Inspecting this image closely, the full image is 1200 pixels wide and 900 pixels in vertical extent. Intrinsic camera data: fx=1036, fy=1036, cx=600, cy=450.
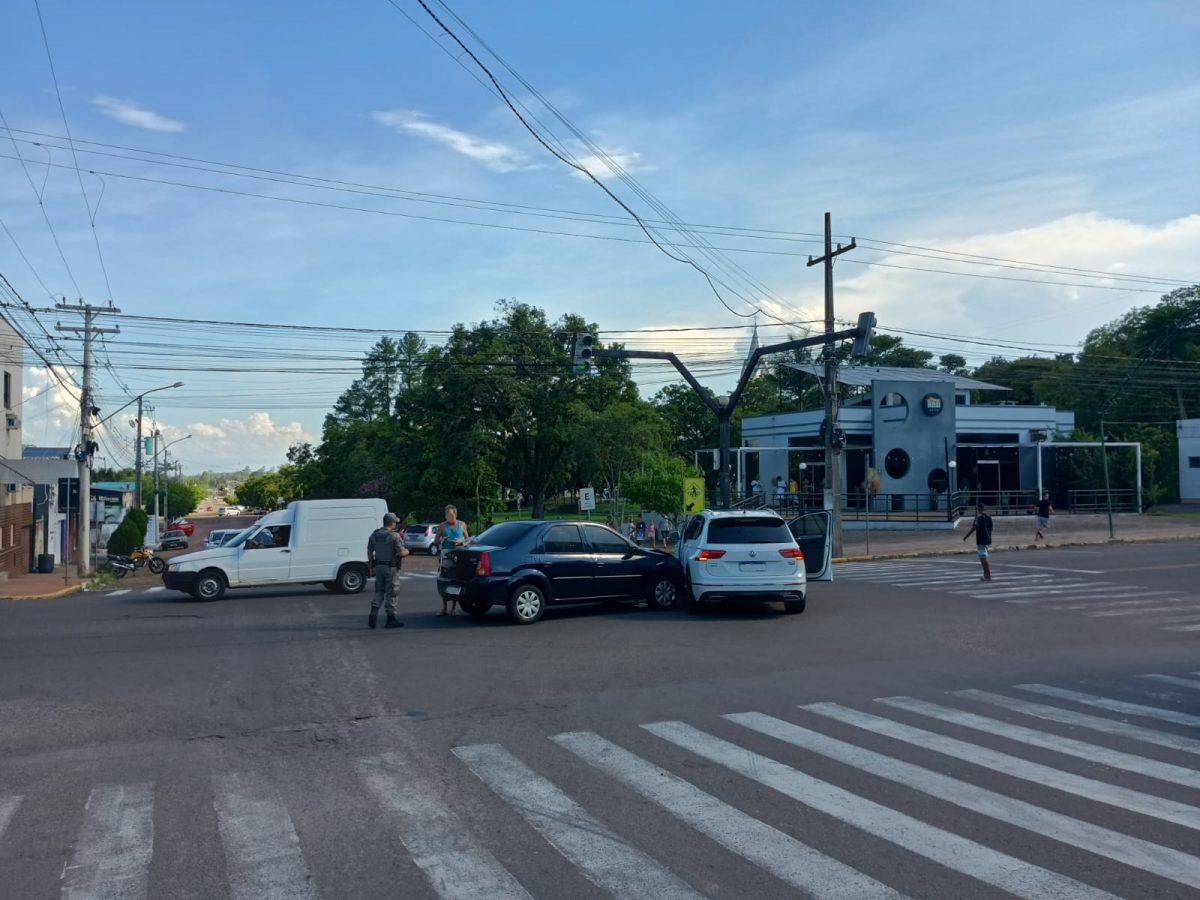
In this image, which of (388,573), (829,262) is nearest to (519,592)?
(388,573)

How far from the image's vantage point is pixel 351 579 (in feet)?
75.9

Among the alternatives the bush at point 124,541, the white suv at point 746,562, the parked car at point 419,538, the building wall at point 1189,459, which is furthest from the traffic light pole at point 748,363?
the building wall at point 1189,459

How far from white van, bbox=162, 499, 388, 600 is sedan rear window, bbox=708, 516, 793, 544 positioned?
9199mm

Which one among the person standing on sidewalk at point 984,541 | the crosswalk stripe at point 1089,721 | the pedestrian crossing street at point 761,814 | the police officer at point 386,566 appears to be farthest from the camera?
the person standing on sidewalk at point 984,541

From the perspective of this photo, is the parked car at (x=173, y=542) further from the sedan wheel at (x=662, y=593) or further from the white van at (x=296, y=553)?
the sedan wheel at (x=662, y=593)

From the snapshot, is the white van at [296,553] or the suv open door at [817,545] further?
the white van at [296,553]

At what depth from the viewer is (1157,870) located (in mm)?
5574

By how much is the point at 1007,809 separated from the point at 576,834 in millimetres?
2818

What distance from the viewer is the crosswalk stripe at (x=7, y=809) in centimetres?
643

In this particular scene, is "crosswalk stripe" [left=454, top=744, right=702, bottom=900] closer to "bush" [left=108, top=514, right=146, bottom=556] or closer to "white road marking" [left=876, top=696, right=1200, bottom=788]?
"white road marking" [left=876, top=696, right=1200, bottom=788]

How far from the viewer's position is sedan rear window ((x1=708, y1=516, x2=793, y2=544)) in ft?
55.3

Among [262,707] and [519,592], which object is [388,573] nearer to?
[519,592]

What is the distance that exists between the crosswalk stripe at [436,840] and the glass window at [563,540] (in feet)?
27.9

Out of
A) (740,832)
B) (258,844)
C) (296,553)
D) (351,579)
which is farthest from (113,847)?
(351,579)
